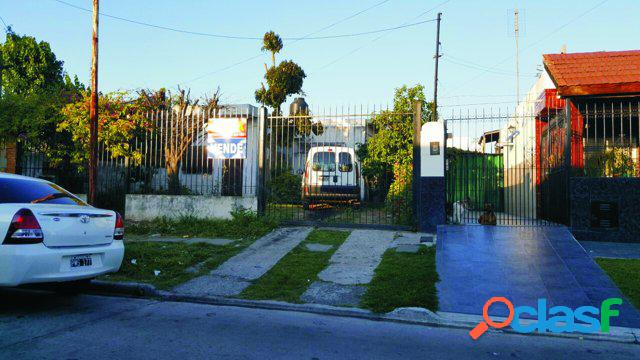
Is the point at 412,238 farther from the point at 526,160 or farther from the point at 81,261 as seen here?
the point at 81,261

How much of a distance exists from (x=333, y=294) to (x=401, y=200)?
4546 mm

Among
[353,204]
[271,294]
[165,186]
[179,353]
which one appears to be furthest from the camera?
[165,186]

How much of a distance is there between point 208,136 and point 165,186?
1.80 meters

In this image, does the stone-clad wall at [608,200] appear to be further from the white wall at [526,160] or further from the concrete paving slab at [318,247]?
the concrete paving slab at [318,247]

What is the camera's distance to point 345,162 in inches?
488

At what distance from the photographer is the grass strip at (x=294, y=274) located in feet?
20.9

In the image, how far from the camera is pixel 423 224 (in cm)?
983

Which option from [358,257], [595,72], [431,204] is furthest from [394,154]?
[358,257]

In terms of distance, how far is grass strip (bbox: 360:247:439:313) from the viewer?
5.82 m

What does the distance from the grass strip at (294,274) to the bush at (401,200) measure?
1455mm

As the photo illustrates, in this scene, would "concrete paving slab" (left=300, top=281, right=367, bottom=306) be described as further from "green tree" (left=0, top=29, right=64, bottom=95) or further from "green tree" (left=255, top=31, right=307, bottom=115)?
"green tree" (left=0, top=29, right=64, bottom=95)

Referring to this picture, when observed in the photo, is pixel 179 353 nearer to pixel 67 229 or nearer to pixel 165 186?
pixel 67 229

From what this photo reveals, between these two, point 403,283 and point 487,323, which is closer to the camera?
point 487,323

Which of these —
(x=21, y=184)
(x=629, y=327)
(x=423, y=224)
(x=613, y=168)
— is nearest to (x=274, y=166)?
(x=423, y=224)
